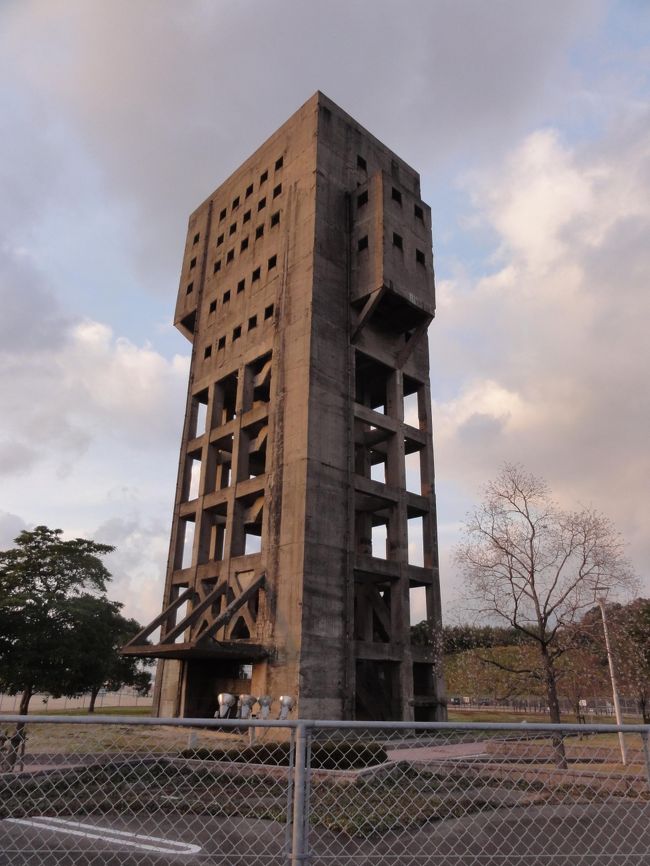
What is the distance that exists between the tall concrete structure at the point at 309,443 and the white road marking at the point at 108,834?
56.5ft

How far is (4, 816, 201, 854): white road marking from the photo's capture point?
27.6 feet

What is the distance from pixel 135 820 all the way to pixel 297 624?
18.0m

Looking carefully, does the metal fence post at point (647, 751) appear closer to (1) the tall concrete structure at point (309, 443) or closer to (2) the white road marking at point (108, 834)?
(2) the white road marking at point (108, 834)

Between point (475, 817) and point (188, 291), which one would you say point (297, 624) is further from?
point (188, 291)

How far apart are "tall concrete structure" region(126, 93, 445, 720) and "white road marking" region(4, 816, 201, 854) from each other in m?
17.2

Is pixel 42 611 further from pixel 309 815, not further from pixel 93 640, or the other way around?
pixel 309 815

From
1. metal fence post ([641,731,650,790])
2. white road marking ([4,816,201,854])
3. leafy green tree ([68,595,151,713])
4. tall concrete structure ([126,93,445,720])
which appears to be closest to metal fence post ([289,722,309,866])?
metal fence post ([641,731,650,790])

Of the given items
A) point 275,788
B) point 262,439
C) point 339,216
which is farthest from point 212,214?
point 275,788

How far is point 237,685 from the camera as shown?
31.9 metres

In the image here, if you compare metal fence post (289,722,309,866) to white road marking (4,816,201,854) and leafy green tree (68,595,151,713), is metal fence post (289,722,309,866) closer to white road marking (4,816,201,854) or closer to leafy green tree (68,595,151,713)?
white road marking (4,816,201,854)

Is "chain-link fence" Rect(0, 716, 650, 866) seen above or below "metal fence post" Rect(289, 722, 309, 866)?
below

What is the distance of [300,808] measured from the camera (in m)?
5.11

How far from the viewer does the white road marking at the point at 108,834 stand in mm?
8413

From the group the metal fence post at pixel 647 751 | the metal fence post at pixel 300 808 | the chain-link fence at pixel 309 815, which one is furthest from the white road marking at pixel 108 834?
the metal fence post at pixel 647 751
